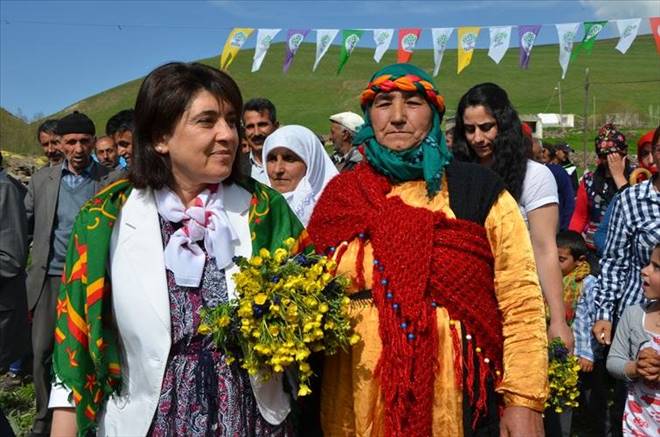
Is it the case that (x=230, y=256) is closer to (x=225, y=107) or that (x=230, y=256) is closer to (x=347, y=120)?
(x=225, y=107)

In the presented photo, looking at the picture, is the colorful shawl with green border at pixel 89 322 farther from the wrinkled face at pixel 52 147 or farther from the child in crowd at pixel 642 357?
the wrinkled face at pixel 52 147

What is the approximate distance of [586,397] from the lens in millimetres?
5621

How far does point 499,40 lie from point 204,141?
10853 mm

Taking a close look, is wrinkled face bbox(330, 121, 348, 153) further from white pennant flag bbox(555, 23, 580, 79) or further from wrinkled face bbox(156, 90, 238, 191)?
white pennant flag bbox(555, 23, 580, 79)

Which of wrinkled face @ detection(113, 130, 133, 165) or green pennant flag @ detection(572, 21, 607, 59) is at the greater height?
green pennant flag @ detection(572, 21, 607, 59)

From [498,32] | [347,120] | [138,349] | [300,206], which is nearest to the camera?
[138,349]

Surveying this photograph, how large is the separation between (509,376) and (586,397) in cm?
385

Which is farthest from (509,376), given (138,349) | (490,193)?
(138,349)

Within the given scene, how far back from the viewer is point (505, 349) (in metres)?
2.33

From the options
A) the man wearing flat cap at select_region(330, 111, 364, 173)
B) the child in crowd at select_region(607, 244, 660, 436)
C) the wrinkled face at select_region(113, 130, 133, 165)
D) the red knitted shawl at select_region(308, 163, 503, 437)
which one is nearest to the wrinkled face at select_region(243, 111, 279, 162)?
the man wearing flat cap at select_region(330, 111, 364, 173)

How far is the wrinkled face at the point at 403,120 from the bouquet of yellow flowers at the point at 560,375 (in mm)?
1555

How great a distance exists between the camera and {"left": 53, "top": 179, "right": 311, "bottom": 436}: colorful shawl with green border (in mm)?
2072

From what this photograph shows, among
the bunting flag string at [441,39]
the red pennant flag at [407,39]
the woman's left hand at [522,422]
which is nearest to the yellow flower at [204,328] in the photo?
the woman's left hand at [522,422]

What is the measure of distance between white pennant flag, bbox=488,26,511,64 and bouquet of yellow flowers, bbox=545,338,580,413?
9.24m
